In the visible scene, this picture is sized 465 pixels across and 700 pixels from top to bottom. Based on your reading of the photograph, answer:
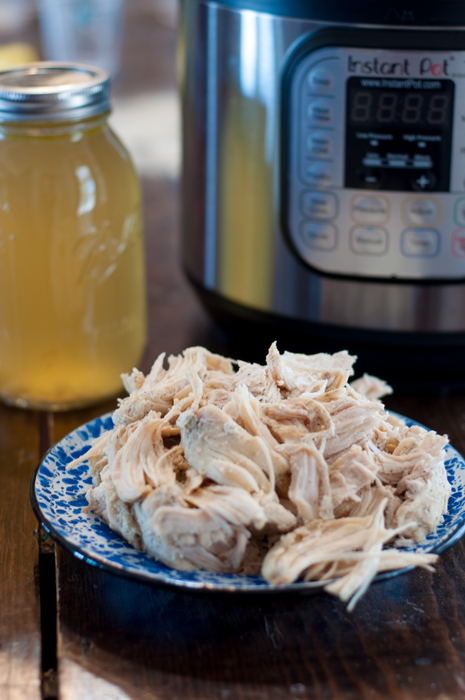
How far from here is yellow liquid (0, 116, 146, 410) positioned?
0.75 meters

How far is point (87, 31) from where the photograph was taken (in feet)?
6.42

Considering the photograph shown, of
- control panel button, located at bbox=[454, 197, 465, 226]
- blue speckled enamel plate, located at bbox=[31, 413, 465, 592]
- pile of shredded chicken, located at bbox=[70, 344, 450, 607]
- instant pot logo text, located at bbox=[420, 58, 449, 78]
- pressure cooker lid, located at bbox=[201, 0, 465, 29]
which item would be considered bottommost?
blue speckled enamel plate, located at bbox=[31, 413, 465, 592]

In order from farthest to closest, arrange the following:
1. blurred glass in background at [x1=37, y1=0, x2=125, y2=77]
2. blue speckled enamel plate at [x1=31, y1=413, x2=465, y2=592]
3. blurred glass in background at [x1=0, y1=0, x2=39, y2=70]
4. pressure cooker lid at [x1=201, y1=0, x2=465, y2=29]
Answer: blurred glass in background at [x1=0, y1=0, x2=39, y2=70] < blurred glass in background at [x1=37, y1=0, x2=125, y2=77] < pressure cooker lid at [x1=201, y1=0, x2=465, y2=29] < blue speckled enamel plate at [x1=31, y1=413, x2=465, y2=592]

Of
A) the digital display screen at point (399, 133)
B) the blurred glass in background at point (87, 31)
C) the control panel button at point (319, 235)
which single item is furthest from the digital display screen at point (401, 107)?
the blurred glass in background at point (87, 31)

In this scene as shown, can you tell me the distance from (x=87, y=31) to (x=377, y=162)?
143cm

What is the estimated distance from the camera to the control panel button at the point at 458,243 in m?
0.76

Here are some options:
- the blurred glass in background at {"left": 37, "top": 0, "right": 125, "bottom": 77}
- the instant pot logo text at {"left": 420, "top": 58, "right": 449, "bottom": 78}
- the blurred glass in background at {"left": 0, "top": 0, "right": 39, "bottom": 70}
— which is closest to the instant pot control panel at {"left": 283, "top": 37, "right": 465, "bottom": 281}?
the instant pot logo text at {"left": 420, "top": 58, "right": 449, "bottom": 78}

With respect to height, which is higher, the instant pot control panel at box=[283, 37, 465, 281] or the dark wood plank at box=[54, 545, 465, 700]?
the instant pot control panel at box=[283, 37, 465, 281]

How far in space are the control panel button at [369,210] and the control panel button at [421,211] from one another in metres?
0.02

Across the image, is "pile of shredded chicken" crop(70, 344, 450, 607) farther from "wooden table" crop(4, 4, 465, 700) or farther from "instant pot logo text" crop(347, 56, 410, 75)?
"instant pot logo text" crop(347, 56, 410, 75)

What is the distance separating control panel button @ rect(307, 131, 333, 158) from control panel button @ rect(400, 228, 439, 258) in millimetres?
102

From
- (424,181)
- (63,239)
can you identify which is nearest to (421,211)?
(424,181)

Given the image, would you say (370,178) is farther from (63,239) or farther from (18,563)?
(18,563)

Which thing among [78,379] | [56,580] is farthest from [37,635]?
[78,379]
